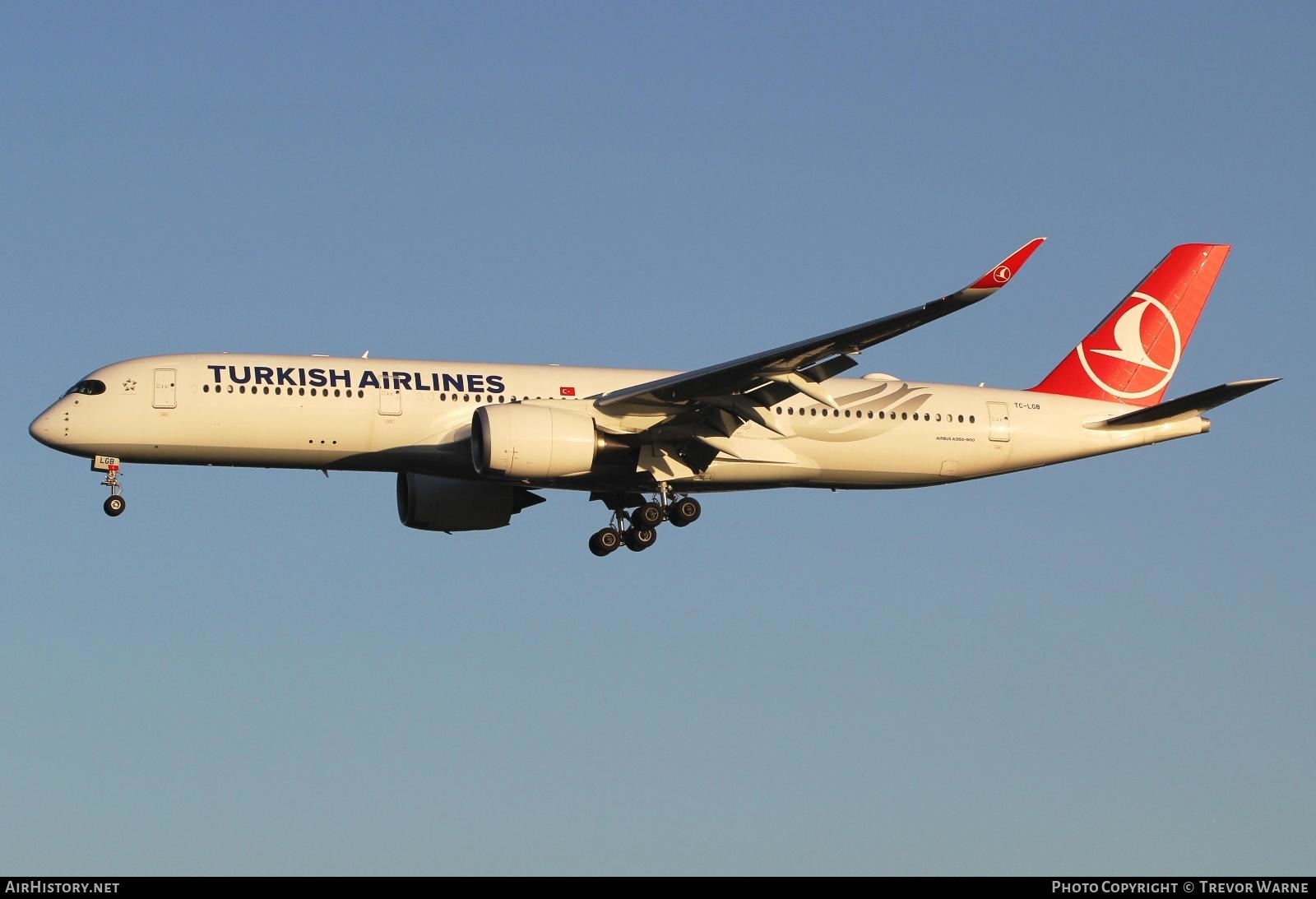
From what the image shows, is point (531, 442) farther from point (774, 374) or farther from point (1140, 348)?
point (1140, 348)

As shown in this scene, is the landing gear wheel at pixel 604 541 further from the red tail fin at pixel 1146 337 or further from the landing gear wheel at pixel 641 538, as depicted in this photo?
the red tail fin at pixel 1146 337

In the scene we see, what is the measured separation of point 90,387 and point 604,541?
11986mm

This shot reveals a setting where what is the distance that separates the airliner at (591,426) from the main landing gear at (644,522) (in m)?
0.04

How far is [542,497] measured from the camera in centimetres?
4747

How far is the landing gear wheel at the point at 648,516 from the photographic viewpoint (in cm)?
4372

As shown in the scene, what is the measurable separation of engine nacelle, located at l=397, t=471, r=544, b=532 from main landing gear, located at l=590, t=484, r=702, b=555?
3480mm

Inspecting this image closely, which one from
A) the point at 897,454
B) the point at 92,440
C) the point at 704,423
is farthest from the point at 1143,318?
the point at 92,440

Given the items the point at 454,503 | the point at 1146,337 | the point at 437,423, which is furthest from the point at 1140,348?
the point at 437,423

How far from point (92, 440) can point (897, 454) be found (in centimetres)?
1831

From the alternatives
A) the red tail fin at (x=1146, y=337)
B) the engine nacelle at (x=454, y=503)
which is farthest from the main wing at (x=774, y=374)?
the red tail fin at (x=1146, y=337)
